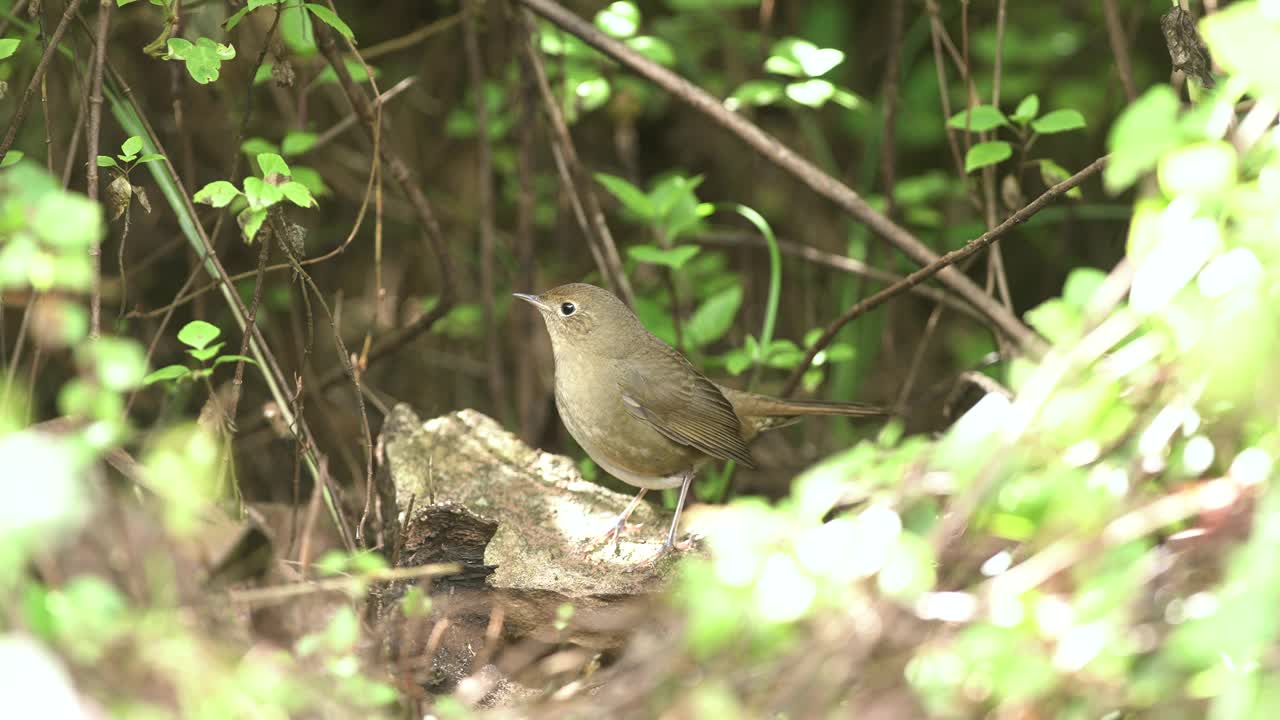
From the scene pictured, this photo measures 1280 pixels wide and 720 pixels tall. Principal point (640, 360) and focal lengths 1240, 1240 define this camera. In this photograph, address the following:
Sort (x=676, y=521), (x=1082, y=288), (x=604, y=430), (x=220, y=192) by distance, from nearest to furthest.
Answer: (x=1082, y=288)
(x=220, y=192)
(x=676, y=521)
(x=604, y=430)

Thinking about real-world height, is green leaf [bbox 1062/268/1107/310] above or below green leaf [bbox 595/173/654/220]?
above

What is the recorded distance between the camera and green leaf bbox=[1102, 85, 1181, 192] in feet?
5.43

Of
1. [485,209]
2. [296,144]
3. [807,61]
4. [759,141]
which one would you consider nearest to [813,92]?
[807,61]

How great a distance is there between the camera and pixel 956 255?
3.63m

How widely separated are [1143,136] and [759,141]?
2.87 meters

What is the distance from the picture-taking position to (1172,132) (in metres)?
1.68

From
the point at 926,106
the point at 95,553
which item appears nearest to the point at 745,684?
the point at 95,553

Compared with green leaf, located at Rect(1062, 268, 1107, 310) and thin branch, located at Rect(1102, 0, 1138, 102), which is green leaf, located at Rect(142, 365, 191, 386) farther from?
thin branch, located at Rect(1102, 0, 1138, 102)

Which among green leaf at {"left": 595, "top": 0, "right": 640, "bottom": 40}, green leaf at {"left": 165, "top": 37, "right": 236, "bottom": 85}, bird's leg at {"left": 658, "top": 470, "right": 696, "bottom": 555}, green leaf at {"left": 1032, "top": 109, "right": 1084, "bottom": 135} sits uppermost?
green leaf at {"left": 165, "top": 37, "right": 236, "bottom": 85}

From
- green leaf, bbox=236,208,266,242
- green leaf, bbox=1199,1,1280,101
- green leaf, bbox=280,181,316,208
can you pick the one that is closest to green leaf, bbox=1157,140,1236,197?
green leaf, bbox=1199,1,1280,101

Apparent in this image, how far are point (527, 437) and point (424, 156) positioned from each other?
206cm

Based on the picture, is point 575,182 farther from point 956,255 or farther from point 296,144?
point 956,255

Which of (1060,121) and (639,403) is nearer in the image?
(1060,121)

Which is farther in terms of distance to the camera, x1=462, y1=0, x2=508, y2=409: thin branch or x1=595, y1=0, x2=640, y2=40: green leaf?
x1=462, y1=0, x2=508, y2=409: thin branch
